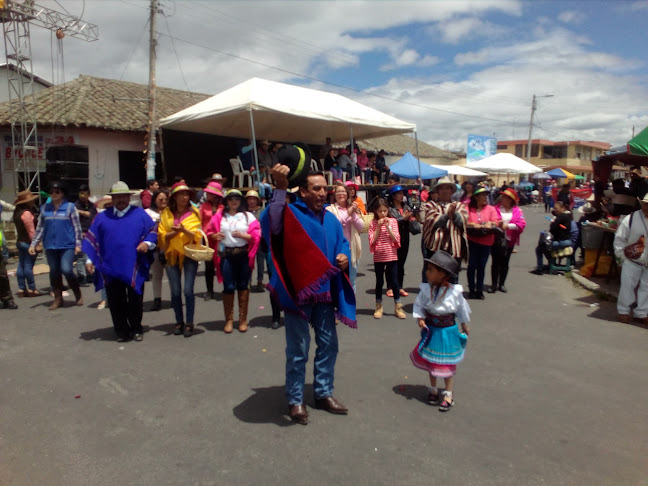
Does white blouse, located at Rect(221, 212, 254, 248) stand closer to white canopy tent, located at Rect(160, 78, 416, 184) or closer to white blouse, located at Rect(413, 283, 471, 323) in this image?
white blouse, located at Rect(413, 283, 471, 323)

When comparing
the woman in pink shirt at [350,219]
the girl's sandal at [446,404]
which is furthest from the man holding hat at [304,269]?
the woman in pink shirt at [350,219]

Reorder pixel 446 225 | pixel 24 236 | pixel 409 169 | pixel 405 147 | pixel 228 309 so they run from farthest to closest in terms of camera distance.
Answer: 1. pixel 405 147
2. pixel 409 169
3. pixel 24 236
4. pixel 446 225
5. pixel 228 309

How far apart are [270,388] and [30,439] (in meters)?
1.81

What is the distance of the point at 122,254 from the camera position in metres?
5.51

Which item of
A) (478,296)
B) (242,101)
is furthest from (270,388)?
(242,101)

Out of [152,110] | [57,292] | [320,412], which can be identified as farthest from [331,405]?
[152,110]

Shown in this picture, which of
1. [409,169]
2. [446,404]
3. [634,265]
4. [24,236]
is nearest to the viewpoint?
[446,404]

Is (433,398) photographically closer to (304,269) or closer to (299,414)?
(299,414)

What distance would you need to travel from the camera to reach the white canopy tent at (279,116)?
11.9 m

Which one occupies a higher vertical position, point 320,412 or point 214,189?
point 214,189

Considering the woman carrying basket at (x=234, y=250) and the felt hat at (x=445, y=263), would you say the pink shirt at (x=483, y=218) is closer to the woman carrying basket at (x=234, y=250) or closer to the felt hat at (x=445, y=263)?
the woman carrying basket at (x=234, y=250)

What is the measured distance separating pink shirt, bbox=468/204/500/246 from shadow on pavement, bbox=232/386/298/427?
441 centimetres

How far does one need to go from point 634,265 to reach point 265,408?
211 inches

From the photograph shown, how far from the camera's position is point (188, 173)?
51.3 ft
